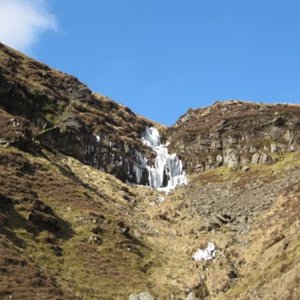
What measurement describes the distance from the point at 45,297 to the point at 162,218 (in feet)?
96.1

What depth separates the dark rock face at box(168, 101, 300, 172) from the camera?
85.3 meters

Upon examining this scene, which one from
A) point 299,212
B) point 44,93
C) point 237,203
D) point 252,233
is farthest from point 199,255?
point 44,93

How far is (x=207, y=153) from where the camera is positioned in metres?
91.5

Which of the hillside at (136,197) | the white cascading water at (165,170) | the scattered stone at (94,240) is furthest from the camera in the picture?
the white cascading water at (165,170)

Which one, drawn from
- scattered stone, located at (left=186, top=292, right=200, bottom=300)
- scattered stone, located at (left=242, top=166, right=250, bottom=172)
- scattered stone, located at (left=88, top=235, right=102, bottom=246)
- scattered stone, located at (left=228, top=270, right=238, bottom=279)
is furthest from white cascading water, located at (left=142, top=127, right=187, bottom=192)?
scattered stone, located at (left=186, top=292, right=200, bottom=300)

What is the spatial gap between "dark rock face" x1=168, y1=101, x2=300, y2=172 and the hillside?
233 mm

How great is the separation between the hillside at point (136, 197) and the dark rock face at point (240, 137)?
0.23 m

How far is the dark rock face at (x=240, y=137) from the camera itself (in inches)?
3359

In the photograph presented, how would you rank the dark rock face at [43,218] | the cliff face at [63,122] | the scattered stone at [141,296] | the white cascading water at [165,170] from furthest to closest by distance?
the white cascading water at [165,170]
the cliff face at [63,122]
the dark rock face at [43,218]
the scattered stone at [141,296]

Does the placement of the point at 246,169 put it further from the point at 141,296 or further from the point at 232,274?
the point at 141,296

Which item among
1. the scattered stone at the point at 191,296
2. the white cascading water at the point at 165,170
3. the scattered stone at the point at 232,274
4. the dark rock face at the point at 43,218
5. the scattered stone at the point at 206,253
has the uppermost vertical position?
the white cascading water at the point at 165,170


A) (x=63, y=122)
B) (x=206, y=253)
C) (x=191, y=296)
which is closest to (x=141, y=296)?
(x=191, y=296)

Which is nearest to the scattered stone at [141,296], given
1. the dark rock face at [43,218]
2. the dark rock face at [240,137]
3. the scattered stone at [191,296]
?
the scattered stone at [191,296]

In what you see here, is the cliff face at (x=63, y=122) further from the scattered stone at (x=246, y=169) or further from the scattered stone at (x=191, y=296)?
the scattered stone at (x=191, y=296)
